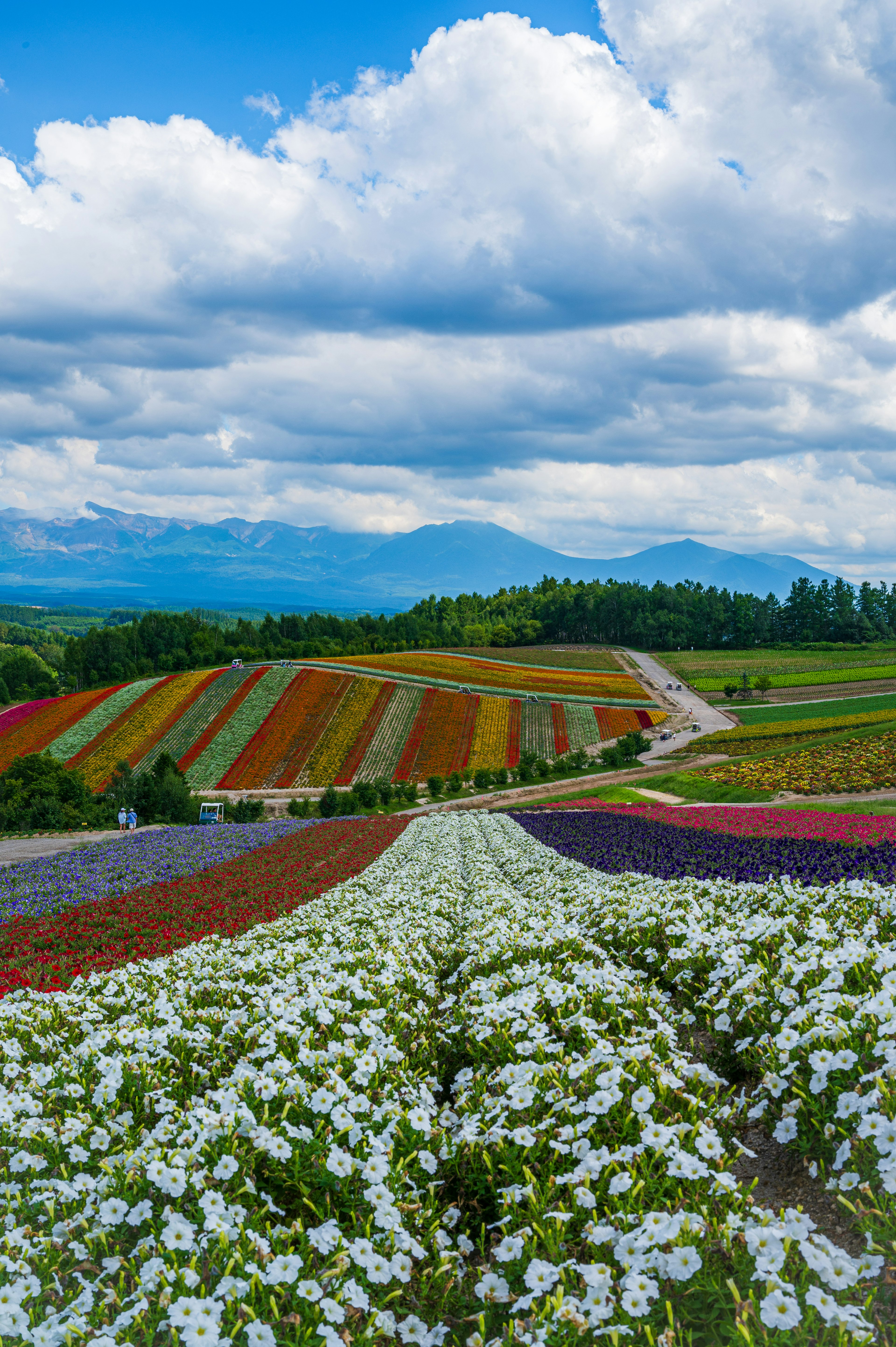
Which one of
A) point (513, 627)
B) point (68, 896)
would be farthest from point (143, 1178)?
point (513, 627)

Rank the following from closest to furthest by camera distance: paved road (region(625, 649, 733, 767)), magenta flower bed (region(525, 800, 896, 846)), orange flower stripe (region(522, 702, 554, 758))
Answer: magenta flower bed (region(525, 800, 896, 846)) < paved road (region(625, 649, 733, 767)) < orange flower stripe (region(522, 702, 554, 758))

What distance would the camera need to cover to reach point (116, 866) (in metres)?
20.6

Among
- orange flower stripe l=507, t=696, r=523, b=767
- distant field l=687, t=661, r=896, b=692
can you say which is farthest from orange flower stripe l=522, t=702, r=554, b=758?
distant field l=687, t=661, r=896, b=692

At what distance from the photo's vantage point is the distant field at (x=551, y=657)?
325 feet

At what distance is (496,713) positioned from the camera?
67.4 metres

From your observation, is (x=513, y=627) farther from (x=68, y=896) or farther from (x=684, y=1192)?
(x=684, y=1192)

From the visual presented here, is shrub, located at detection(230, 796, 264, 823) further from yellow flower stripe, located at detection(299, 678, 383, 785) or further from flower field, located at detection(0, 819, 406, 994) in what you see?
flower field, located at detection(0, 819, 406, 994)

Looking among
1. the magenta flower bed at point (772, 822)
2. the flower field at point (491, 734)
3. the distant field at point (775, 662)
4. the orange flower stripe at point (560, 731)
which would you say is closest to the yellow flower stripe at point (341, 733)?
the flower field at point (491, 734)

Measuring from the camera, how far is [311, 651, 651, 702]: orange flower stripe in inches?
3071

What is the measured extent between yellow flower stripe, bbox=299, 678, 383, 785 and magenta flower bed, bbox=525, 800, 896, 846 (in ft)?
97.8

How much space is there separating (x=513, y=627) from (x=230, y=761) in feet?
313

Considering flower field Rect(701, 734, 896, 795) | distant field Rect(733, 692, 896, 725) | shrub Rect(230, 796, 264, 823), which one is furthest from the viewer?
distant field Rect(733, 692, 896, 725)

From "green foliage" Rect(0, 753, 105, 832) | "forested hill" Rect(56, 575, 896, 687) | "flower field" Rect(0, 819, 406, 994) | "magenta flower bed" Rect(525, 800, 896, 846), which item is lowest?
"green foliage" Rect(0, 753, 105, 832)

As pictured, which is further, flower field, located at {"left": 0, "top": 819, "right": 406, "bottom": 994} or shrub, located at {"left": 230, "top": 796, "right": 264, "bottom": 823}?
shrub, located at {"left": 230, "top": 796, "right": 264, "bottom": 823}
